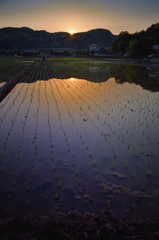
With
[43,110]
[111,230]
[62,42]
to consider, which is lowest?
[111,230]

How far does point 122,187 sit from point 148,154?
1690 mm

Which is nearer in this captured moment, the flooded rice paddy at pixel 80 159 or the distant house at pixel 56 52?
the flooded rice paddy at pixel 80 159

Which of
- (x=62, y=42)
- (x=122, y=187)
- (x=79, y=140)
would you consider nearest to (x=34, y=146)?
(x=79, y=140)

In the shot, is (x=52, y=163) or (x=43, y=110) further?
(x=43, y=110)

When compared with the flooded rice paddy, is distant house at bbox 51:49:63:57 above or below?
above

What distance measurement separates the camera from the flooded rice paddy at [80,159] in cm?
315

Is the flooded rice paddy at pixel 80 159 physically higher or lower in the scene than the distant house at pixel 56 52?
lower

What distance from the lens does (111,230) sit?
2.62 m

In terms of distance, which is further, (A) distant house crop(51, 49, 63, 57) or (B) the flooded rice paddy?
(A) distant house crop(51, 49, 63, 57)

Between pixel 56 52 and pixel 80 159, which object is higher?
pixel 56 52

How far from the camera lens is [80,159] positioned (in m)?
4.47

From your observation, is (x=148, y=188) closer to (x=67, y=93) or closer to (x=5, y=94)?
(x=67, y=93)

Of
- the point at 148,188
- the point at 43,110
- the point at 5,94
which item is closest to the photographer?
the point at 148,188

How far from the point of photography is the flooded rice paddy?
3154 mm
